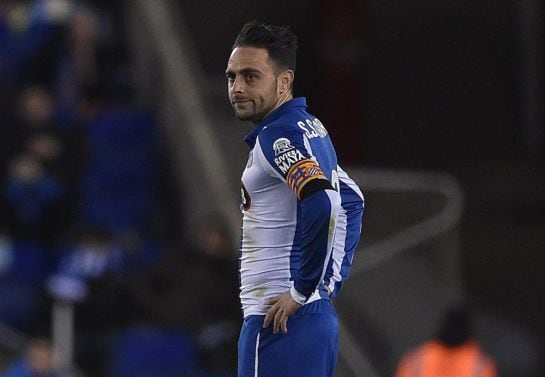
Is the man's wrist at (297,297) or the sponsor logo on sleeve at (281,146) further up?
the sponsor logo on sleeve at (281,146)

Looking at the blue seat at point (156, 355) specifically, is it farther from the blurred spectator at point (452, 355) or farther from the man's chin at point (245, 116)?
the man's chin at point (245, 116)

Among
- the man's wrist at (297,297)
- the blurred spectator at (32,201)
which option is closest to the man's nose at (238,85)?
the man's wrist at (297,297)

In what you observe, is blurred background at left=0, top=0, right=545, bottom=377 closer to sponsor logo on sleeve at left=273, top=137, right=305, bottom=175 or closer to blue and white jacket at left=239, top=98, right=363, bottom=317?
blue and white jacket at left=239, top=98, right=363, bottom=317

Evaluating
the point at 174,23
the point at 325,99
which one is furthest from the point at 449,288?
the point at 325,99

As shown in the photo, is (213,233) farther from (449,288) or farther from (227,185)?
(449,288)

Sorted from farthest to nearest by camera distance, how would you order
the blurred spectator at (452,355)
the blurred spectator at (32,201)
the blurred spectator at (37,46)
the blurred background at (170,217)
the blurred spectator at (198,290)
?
1. the blurred spectator at (37,46)
2. the blurred spectator at (32,201)
3. the blurred spectator at (198,290)
4. the blurred background at (170,217)
5. the blurred spectator at (452,355)

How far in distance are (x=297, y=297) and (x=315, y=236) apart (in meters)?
0.25

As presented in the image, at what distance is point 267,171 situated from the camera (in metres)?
5.07

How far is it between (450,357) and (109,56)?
5.16m

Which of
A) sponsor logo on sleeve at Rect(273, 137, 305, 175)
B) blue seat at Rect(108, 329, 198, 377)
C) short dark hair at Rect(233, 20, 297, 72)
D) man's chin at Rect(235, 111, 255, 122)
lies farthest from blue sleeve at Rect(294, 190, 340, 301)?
blue seat at Rect(108, 329, 198, 377)

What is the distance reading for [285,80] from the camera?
5223mm

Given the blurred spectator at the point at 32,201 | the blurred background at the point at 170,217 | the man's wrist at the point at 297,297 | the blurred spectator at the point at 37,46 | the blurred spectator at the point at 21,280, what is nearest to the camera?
the man's wrist at the point at 297,297

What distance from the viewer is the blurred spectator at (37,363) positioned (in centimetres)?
955

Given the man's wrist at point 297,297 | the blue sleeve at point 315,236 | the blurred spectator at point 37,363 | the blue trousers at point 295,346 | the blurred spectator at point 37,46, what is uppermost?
the blue sleeve at point 315,236
